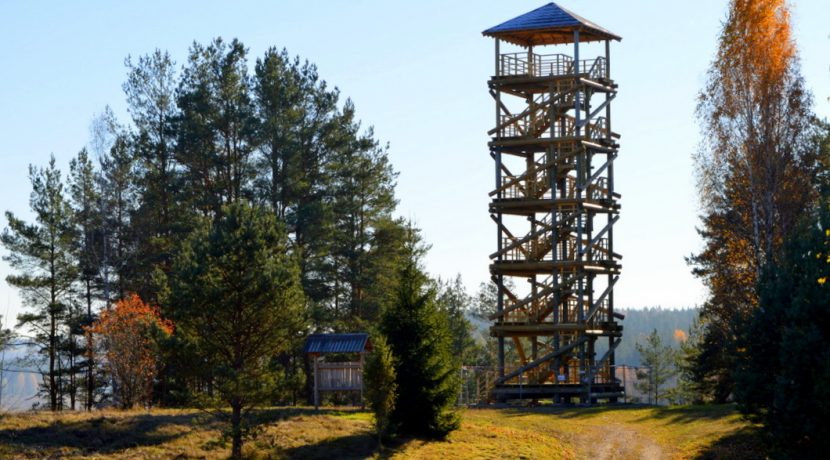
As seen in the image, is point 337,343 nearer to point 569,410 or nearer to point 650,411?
point 569,410

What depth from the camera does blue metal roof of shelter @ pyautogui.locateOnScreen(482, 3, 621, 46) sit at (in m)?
51.2

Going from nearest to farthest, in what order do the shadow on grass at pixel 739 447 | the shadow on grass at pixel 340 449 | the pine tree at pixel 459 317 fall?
the shadow on grass at pixel 340 449 < the shadow on grass at pixel 739 447 < the pine tree at pixel 459 317

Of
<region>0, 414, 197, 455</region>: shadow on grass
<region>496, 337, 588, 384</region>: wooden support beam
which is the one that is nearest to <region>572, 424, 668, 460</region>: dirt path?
<region>496, 337, 588, 384</region>: wooden support beam

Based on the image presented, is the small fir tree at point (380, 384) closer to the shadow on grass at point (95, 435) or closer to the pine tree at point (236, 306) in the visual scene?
the pine tree at point (236, 306)

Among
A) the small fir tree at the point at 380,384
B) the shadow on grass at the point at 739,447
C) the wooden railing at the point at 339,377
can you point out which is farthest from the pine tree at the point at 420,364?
the shadow on grass at the point at 739,447

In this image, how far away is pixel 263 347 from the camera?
30812mm

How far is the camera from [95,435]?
2952 centimetres

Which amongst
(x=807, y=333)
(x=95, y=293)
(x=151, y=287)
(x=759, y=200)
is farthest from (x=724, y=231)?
(x=95, y=293)

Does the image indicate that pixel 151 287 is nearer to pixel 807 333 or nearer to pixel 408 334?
pixel 408 334

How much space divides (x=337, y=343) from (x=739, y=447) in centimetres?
1349

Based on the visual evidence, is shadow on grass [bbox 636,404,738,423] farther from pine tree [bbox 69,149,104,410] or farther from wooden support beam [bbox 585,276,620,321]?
pine tree [bbox 69,149,104,410]

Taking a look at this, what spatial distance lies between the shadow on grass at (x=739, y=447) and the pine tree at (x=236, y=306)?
13.0 metres

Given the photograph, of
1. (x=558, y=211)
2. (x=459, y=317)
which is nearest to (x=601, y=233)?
(x=558, y=211)

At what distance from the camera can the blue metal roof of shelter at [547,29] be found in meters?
51.2
